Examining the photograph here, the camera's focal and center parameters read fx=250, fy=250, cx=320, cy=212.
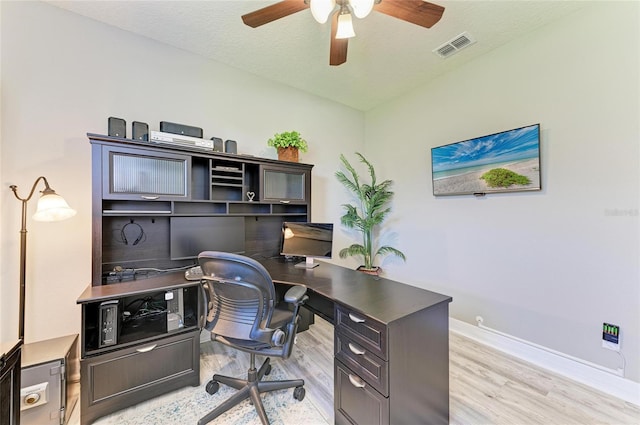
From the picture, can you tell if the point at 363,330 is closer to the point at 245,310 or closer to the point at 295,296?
the point at 295,296

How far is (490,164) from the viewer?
248 centimetres

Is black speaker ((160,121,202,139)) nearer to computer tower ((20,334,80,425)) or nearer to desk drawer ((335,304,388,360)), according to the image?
computer tower ((20,334,80,425))

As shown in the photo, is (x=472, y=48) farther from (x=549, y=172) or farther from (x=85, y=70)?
(x=85, y=70)

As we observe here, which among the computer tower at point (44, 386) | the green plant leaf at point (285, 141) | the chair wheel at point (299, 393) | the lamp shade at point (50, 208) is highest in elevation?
the green plant leaf at point (285, 141)

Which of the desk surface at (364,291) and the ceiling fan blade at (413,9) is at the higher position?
the ceiling fan blade at (413,9)

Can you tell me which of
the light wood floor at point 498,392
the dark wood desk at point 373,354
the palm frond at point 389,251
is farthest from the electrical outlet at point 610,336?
the palm frond at point 389,251

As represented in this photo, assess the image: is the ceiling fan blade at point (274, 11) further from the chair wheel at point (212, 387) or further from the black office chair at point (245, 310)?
the chair wheel at point (212, 387)

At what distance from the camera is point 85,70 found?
6.77ft

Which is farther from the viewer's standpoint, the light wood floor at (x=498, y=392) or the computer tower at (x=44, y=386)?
the light wood floor at (x=498, y=392)

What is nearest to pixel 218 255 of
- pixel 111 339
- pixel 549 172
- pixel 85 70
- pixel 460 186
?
pixel 111 339

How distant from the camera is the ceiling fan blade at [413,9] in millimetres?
1444

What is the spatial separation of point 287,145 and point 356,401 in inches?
92.7

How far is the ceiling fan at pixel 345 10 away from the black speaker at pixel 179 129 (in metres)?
1.09

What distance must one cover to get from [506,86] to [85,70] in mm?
3758
